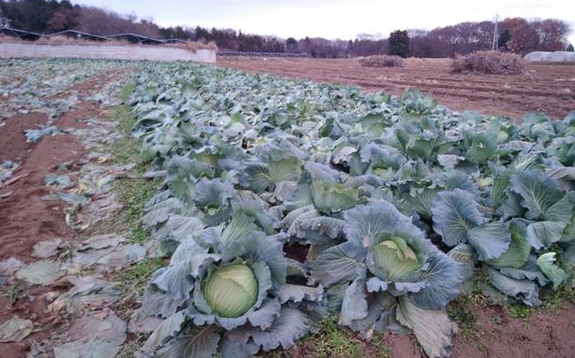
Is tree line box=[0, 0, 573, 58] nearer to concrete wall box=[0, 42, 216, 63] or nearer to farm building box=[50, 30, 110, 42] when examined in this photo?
farm building box=[50, 30, 110, 42]

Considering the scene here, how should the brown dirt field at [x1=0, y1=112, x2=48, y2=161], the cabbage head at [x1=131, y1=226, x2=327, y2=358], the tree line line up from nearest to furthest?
the cabbage head at [x1=131, y1=226, x2=327, y2=358] < the brown dirt field at [x1=0, y1=112, x2=48, y2=161] < the tree line

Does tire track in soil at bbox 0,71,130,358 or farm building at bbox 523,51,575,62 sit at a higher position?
farm building at bbox 523,51,575,62

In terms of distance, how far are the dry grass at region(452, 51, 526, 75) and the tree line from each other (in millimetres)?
43211

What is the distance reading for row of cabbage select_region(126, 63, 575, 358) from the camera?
7.09ft

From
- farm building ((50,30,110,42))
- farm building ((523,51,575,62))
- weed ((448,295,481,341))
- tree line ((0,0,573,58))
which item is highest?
tree line ((0,0,573,58))

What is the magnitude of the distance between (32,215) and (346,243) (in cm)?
324

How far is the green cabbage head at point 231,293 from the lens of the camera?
2.13m

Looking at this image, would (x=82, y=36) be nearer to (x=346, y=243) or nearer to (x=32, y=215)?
(x=32, y=215)

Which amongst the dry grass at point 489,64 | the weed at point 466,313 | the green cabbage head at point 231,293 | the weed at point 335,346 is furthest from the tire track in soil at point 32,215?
the dry grass at point 489,64

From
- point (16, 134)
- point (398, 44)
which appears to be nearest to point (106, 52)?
point (398, 44)

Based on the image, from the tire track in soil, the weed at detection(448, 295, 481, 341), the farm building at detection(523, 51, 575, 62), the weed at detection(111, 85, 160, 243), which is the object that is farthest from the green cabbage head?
the farm building at detection(523, 51, 575, 62)

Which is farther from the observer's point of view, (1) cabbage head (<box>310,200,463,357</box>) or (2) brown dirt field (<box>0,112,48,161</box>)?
(2) brown dirt field (<box>0,112,48,161</box>)

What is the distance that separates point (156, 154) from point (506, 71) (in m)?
24.8

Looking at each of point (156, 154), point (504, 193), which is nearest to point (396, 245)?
point (504, 193)
